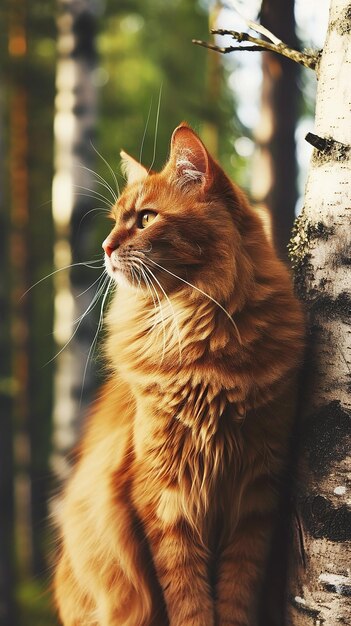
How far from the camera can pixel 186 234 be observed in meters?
1.88

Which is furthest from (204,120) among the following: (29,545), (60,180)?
(29,545)

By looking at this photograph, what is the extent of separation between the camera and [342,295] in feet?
5.19

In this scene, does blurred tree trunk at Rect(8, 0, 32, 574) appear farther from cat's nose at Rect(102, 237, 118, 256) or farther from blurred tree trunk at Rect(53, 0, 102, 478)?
cat's nose at Rect(102, 237, 118, 256)

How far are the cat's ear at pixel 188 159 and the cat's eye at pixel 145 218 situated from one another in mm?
131

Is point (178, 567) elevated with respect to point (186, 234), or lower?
lower

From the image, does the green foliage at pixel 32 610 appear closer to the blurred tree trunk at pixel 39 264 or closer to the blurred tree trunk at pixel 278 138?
the blurred tree trunk at pixel 39 264

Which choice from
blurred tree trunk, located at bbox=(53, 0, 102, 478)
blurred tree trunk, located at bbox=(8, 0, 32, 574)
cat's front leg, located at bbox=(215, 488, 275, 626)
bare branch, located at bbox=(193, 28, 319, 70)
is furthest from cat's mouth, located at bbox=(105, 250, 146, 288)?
blurred tree trunk, located at bbox=(8, 0, 32, 574)

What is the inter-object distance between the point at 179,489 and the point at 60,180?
3.62 m

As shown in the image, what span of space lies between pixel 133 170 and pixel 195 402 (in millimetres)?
923

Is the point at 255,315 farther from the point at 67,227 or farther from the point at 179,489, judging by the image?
the point at 67,227

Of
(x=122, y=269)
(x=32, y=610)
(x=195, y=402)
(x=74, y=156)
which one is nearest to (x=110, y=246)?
(x=122, y=269)

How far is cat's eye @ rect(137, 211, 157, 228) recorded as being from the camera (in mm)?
1970

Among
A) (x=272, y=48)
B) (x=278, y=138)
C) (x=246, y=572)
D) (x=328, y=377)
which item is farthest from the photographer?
A: (x=278, y=138)

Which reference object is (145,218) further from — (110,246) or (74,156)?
(74,156)
